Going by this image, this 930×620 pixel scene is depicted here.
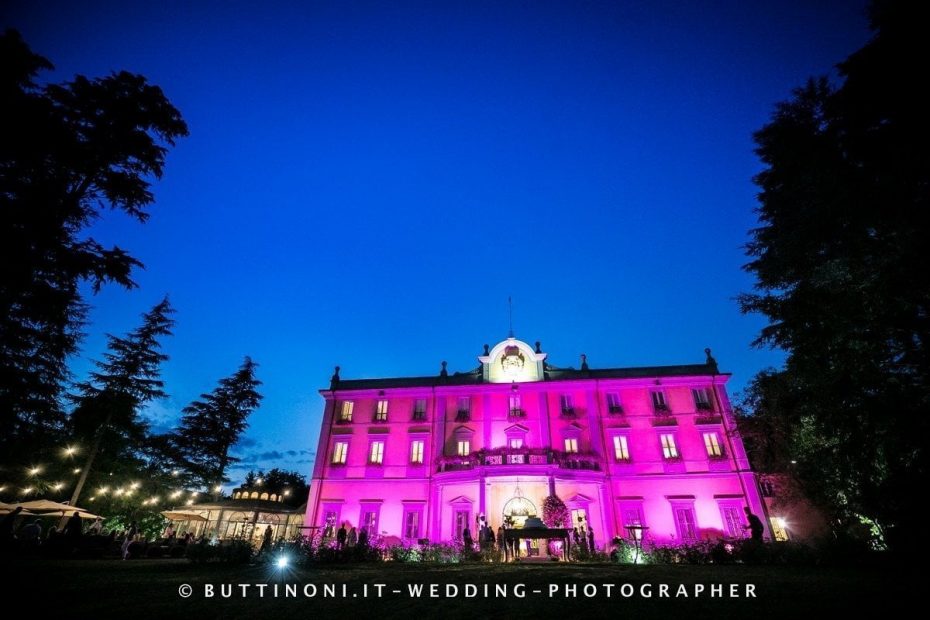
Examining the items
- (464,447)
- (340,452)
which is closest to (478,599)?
(464,447)

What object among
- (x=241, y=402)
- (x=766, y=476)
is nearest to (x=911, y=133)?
(x=766, y=476)

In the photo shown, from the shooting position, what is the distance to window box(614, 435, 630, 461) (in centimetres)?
2534

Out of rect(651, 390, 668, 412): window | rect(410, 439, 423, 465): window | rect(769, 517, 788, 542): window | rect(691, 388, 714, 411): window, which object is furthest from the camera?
rect(410, 439, 423, 465): window

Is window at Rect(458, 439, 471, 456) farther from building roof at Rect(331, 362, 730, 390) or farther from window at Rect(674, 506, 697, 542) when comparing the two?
window at Rect(674, 506, 697, 542)

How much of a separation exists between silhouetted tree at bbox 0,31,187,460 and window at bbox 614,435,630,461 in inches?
1023

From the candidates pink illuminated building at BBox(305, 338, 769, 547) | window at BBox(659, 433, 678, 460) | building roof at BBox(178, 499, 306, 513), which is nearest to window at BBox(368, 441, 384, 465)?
pink illuminated building at BBox(305, 338, 769, 547)

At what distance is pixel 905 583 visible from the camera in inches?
279

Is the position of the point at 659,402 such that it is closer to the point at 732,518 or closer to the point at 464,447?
the point at 732,518

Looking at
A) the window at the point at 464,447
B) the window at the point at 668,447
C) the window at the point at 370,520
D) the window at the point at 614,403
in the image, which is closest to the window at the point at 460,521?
the window at the point at 464,447

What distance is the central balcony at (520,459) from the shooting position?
906 inches

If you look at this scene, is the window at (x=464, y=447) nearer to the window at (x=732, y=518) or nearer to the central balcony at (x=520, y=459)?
the central balcony at (x=520, y=459)

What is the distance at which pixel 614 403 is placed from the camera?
2716 cm

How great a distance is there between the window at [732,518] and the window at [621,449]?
5.67 metres

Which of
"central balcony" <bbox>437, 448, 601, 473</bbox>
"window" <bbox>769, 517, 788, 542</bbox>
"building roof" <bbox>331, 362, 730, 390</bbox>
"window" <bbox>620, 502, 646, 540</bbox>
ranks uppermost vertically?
"building roof" <bbox>331, 362, 730, 390</bbox>
